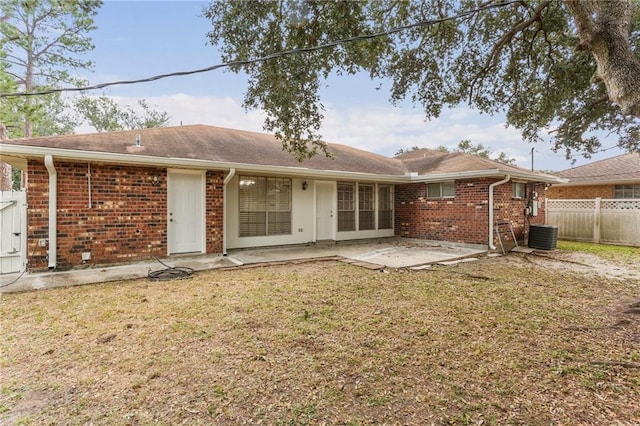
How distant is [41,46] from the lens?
13.6 meters

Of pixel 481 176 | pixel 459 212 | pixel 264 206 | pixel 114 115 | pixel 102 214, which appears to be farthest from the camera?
pixel 114 115

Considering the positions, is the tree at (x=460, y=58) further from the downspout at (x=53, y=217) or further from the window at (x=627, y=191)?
the window at (x=627, y=191)

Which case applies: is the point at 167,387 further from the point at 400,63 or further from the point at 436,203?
the point at 436,203

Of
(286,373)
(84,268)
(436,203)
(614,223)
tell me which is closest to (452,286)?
(286,373)

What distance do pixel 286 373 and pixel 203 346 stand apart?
1011 mm

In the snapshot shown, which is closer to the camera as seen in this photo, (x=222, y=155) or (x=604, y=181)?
(x=222, y=155)

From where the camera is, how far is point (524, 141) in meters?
9.12

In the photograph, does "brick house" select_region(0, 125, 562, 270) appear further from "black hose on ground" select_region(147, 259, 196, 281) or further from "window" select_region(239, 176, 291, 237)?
"black hose on ground" select_region(147, 259, 196, 281)

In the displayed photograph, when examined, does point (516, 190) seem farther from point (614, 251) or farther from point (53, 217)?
point (53, 217)

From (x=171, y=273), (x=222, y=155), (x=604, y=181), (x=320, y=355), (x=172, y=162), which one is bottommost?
(x=320, y=355)

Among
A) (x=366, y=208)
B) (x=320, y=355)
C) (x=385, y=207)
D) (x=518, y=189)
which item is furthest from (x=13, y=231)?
(x=518, y=189)

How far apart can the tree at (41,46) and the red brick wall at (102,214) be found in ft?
30.8

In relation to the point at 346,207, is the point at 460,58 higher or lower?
higher

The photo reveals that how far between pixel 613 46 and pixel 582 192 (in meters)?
13.4
